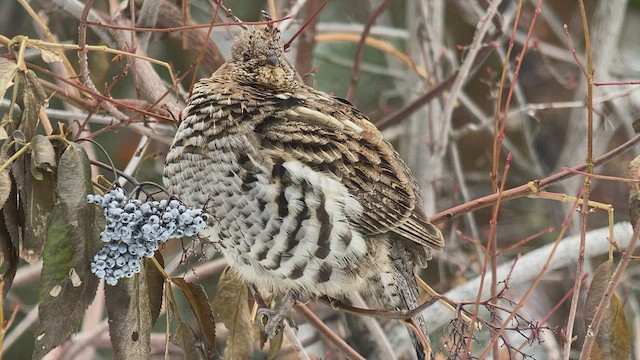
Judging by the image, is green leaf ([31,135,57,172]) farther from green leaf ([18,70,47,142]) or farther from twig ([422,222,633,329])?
twig ([422,222,633,329])

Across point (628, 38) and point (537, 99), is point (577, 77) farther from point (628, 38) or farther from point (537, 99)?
point (628, 38)

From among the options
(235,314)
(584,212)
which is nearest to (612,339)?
(584,212)

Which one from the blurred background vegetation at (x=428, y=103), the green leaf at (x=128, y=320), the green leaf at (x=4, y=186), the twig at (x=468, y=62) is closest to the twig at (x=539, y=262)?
the blurred background vegetation at (x=428, y=103)

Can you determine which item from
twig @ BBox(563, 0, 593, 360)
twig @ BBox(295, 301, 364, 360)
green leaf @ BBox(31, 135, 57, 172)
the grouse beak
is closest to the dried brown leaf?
green leaf @ BBox(31, 135, 57, 172)

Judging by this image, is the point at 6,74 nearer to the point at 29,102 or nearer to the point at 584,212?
the point at 29,102

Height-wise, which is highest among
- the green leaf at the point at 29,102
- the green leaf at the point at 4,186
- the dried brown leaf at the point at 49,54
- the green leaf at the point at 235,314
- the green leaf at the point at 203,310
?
the dried brown leaf at the point at 49,54

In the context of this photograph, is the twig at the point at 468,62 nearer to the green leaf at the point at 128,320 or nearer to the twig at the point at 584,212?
the twig at the point at 584,212

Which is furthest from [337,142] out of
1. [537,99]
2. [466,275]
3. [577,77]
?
[537,99]
